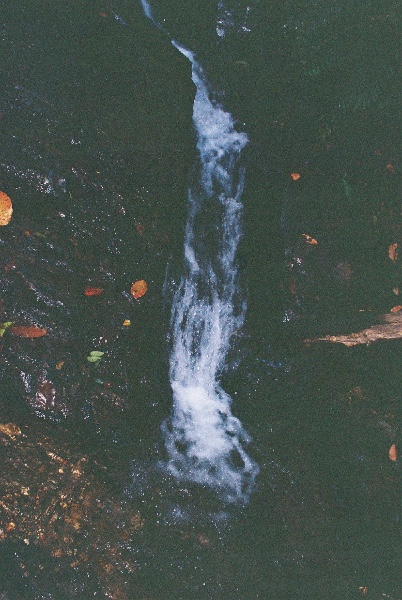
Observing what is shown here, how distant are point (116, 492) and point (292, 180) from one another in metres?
3.07

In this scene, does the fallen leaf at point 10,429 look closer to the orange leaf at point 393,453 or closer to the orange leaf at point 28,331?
the orange leaf at point 28,331

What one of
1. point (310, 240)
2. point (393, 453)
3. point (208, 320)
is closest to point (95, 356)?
point (208, 320)

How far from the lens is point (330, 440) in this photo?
3.53 metres

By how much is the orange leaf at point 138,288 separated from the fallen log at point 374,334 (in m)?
1.53

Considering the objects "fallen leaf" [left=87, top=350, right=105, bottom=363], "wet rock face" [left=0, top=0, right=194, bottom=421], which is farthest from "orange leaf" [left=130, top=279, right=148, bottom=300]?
"fallen leaf" [left=87, top=350, right=105, bottom=363]

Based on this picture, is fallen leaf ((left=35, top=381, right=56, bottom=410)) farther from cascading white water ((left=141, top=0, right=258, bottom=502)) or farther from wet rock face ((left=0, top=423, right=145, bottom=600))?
cascading white water ((left=141, top=0, right=258, bottom=502))

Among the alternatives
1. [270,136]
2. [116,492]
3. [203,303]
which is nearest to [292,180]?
[270,136]

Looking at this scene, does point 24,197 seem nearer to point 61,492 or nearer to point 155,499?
point 61,492

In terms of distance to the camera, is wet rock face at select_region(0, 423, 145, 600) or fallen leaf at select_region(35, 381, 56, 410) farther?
fallen leaf at select_region(35, 381, 56, 410)

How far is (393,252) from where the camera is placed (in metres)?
3.80

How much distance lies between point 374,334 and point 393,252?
0.81 meters

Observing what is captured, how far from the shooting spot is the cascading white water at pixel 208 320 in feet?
11.2

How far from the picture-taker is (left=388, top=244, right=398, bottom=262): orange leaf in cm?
379

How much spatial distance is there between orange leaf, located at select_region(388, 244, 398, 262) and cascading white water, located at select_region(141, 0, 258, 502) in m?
1.46
